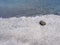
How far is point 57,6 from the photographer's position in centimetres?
1573

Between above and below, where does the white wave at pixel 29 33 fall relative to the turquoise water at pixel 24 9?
below

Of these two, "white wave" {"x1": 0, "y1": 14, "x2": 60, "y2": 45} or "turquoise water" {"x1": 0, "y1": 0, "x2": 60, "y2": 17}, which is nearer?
"white wave" {"x1": 0, "y1": 14, "x2": 60, "y2": 45}

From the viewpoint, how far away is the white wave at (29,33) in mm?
6957

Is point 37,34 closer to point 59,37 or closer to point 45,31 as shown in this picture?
point 45,31

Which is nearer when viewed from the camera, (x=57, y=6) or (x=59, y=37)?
(x=59, y=37)

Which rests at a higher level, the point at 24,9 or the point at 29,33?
the point at 24,9

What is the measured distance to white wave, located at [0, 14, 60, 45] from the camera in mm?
6957

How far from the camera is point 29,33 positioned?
782cm

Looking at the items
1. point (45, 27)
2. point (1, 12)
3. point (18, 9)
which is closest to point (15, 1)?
point (18, 9)

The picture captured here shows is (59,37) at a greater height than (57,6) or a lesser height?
lesser

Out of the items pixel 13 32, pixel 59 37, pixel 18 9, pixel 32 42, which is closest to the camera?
pixel 32 42

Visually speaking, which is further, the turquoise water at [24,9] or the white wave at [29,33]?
the turquoise water at [24,9]

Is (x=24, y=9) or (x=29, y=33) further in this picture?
(x=24, y=9)

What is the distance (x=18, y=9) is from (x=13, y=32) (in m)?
7.55
